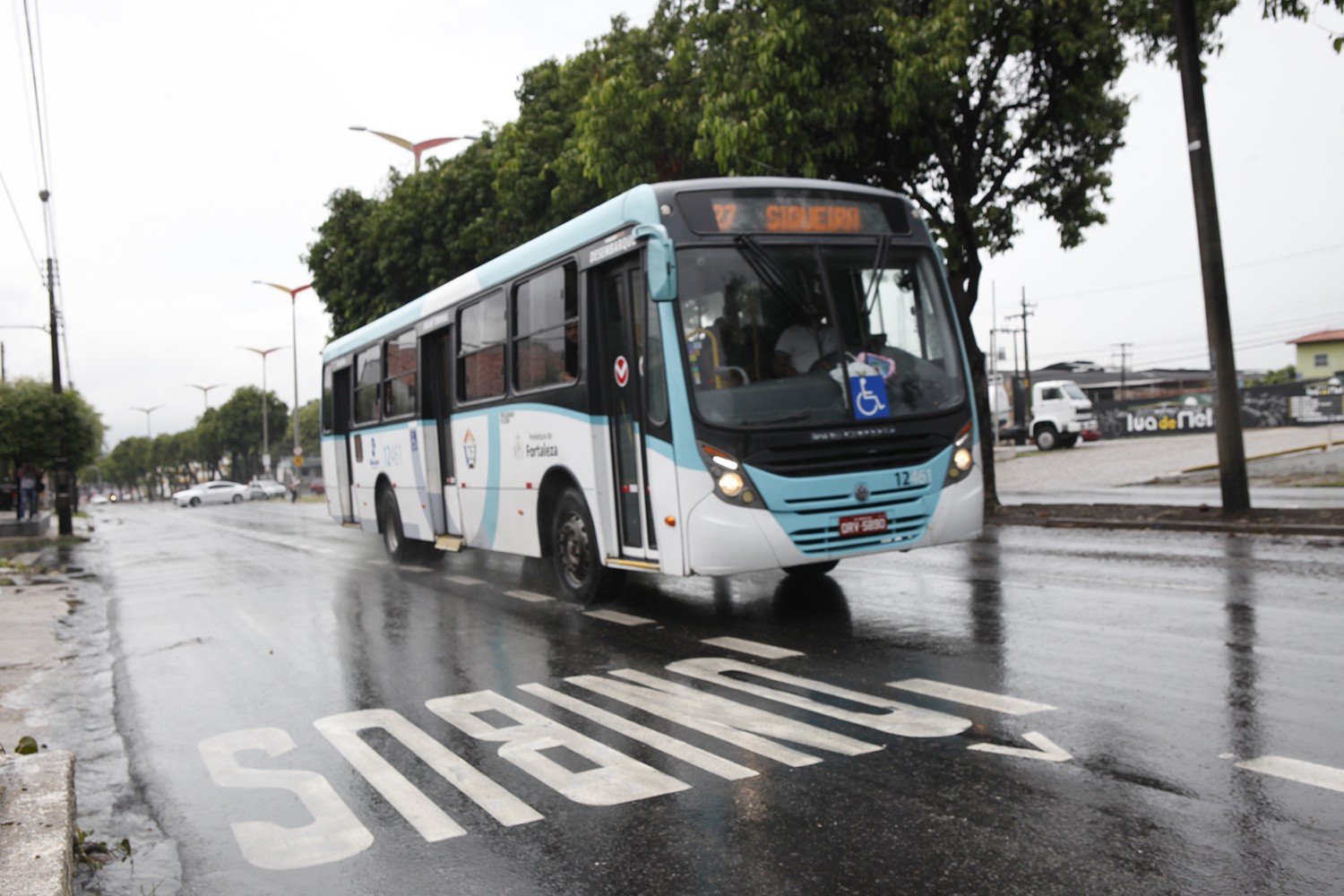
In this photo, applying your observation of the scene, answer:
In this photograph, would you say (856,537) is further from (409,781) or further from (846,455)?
(409,781)

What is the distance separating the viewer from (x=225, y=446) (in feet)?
364

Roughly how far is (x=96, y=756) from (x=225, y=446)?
112 meters

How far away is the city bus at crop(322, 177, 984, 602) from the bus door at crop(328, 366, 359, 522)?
25.3 ft

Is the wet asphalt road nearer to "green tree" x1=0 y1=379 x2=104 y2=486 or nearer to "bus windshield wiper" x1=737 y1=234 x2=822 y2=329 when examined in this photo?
"bus windshield wiper" x1=737 y1=234 x2=822 y2=329

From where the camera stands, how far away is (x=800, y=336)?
829 centimetres

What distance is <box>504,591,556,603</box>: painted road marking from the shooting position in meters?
11.0

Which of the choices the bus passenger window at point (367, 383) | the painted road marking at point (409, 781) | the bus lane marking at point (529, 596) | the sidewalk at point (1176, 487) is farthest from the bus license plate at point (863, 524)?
the bus passenger window at point (367, 383)

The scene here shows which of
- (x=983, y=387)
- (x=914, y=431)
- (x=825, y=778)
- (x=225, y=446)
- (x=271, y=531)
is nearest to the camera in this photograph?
(x=825, y=778)

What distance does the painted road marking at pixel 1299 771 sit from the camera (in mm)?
4273

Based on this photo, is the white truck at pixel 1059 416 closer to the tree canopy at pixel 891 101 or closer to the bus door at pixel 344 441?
the tree canopy at pixel 891 101

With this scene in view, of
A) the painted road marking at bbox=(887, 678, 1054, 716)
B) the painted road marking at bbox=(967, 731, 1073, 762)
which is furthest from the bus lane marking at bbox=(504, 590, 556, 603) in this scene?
the painted road marking at bbox=(967, 731, 1073, 762)

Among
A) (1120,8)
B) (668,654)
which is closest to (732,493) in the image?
(668,654)

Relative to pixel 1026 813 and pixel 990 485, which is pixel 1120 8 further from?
pixel 1026 813

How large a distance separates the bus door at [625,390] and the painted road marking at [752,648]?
892 millimetres
